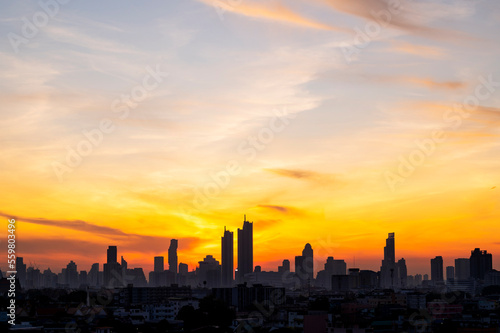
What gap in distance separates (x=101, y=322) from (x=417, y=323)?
27.6m

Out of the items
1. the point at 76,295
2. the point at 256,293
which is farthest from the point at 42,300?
the point at 256,293

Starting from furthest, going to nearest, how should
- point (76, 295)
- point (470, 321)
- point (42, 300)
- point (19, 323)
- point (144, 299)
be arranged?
point (144, 299)
point (76, 295)
point (42, 300)
point (470, 321)
point (19, 323)

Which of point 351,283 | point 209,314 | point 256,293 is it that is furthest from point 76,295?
point 351,283

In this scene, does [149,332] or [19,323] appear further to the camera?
[149,332]

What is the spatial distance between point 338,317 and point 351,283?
4752 inches

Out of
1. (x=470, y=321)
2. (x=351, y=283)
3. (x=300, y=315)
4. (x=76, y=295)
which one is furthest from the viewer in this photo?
(x=351, y=283)

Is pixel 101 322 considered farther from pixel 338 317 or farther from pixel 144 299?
pixel 144 299

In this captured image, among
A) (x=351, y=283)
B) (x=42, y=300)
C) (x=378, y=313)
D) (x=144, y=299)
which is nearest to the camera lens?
(x=378, y=313)

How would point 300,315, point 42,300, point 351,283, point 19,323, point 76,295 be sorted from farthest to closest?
point 351,283, point 76,295, point 42,300, point 300,315, point 19,323

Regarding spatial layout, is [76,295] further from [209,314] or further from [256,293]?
[209,314]

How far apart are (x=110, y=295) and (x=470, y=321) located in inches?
2882

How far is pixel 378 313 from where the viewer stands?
7625cm

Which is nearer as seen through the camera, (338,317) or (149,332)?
(149,332)

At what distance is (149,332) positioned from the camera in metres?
59.0
